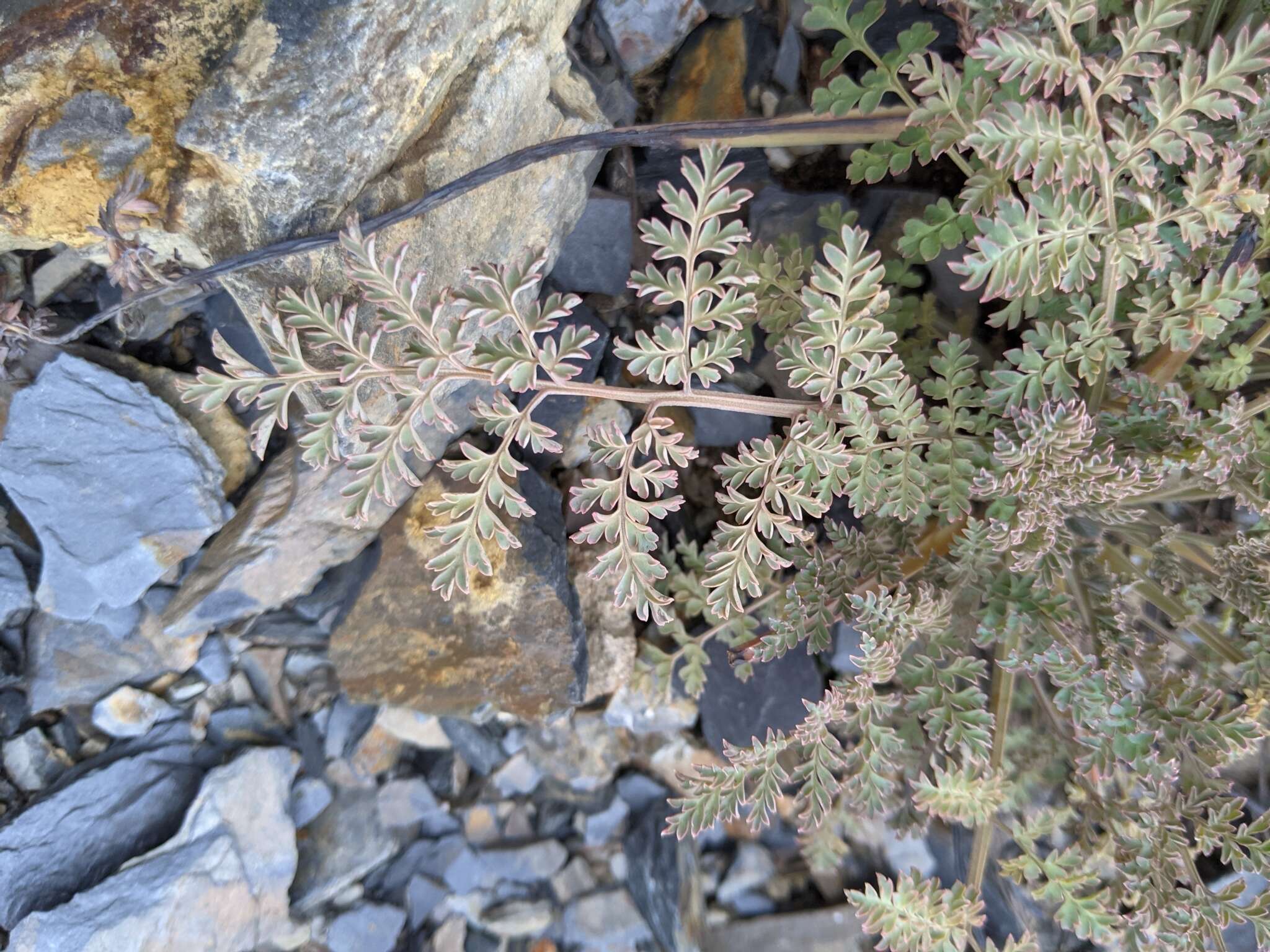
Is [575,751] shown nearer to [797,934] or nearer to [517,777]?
[517,777]

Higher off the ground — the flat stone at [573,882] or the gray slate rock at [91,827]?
the gray slate rock at [91,827]

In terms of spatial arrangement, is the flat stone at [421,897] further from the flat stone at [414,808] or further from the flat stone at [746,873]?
the flat stone at [746,873]

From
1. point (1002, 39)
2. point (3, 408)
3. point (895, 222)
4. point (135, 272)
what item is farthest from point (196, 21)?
point (895, 222)

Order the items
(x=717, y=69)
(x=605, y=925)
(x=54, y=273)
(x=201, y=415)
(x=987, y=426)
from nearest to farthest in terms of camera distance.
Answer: (x=987, y=426) < (x=54, y=273) < (x=201, y=415) < (x=717, y=69) < (x=605, y=925)

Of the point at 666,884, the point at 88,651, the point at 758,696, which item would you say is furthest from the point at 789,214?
the point at 88,651

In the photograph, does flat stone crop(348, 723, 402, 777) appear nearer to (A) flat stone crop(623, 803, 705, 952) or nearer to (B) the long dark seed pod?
(A) flat stone crop(623, 803, 705, 952)

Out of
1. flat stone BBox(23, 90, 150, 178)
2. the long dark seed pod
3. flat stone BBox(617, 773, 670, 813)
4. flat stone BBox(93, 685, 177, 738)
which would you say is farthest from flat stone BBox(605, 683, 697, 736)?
flat stone BBox(23, 90, 150, 178)

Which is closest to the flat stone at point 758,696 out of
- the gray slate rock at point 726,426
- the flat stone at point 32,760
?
the gray slate rock at point 726,426
